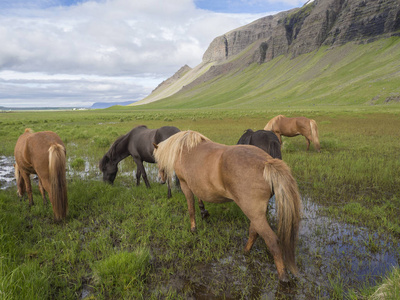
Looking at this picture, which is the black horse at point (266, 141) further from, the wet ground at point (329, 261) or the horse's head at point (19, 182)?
the horse's head at point (19, 182)

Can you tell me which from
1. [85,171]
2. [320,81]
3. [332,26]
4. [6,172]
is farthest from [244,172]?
[332,26]

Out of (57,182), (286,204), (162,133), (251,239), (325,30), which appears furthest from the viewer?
(325,30)

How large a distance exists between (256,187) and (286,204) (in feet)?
1.34

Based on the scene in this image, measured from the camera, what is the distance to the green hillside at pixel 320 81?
208ft

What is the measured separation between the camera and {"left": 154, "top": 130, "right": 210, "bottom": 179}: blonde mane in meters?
3.93

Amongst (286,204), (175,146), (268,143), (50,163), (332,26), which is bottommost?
(286,204)

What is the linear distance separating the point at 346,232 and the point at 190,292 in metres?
2.94

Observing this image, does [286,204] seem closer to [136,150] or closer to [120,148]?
[136,150]

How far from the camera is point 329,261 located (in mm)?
3219

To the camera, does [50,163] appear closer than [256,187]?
No

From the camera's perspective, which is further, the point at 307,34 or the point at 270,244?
the point at 307,34

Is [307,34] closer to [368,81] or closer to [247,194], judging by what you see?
[368,81]

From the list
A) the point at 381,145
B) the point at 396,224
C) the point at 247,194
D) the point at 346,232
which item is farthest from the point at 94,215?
the point at 381,145

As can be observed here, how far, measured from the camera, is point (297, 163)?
806 cm
